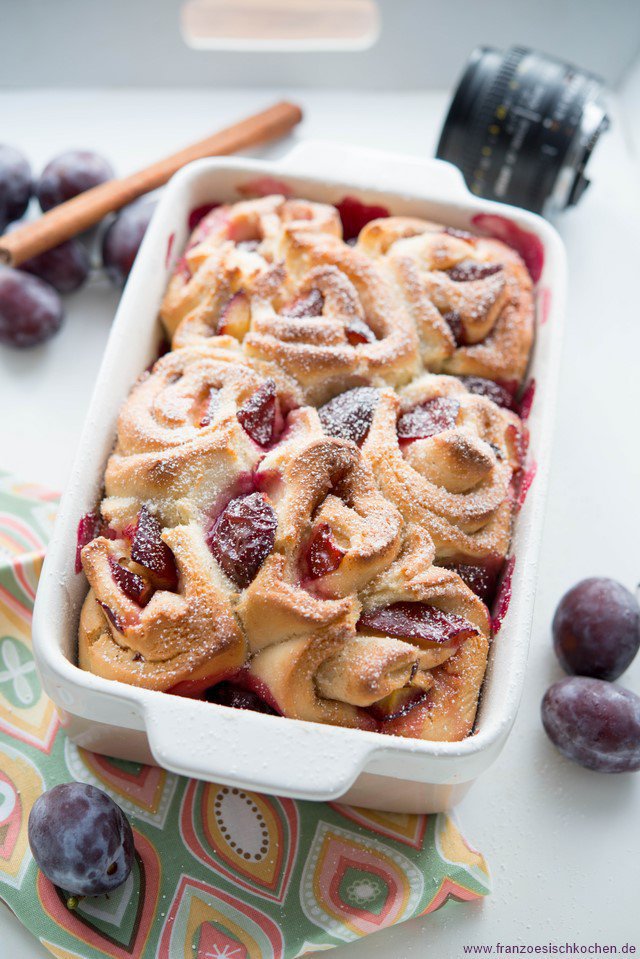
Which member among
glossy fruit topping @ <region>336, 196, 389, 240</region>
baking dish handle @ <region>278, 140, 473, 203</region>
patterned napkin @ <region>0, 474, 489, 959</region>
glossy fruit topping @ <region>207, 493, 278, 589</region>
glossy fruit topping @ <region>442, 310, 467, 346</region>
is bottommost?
patterned napkin @ <region>0, 474, 489, 959</region>

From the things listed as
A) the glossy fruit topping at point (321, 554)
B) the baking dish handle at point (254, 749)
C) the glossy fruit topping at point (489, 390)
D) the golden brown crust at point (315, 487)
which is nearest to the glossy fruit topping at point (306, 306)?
the golden brown crust at point (315, 487)

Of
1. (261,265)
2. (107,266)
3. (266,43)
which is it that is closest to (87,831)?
(261,265)

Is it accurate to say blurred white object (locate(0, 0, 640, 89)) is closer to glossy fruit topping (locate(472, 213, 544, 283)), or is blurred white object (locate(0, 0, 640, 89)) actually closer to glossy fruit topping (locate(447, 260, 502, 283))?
glossy fruit topping (locate(472, 213, 544, 283))

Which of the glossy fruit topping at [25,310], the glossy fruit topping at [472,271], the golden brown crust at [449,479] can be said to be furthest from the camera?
the glossy fruit topping at [25,310]

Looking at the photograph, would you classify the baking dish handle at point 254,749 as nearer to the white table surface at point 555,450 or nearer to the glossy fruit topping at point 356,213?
the white table surface at point 555,450

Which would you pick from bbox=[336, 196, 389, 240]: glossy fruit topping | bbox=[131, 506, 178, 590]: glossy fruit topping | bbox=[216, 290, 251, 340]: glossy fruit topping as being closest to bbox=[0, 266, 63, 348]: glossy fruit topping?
bbox=[216, 290, 251, 340]: glossy fruit topping

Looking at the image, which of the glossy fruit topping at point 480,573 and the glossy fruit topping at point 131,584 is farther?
the glossy fruit topping at point 480,573

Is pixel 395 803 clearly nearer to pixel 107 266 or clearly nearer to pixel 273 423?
pixel 273 423
